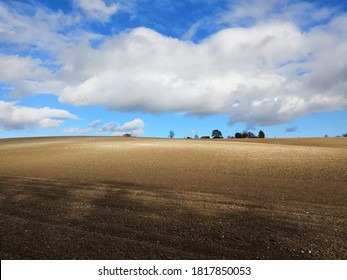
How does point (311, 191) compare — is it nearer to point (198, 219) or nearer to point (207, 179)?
point (207, 179)

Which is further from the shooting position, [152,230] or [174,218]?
[174,218]

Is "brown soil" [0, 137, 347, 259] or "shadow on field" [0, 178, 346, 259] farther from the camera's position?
"brown soil" [0, 137, 347, 259]

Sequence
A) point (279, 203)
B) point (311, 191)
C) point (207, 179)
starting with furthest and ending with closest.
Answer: point (207, 179) → point (311, 191) → point (279, 203)

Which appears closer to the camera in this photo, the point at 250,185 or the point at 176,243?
the point at 176,243

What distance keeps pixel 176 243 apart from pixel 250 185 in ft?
30.7

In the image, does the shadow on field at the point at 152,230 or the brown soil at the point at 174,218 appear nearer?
the shadow on field at the point at 152,230

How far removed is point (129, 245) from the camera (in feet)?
22.5

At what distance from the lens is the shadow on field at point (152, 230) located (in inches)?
256

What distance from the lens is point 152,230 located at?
7.95 metres

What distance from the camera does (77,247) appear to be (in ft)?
22.1

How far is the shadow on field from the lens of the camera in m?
6.50

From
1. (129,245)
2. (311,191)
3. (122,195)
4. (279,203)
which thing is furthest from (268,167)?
(129,245)
